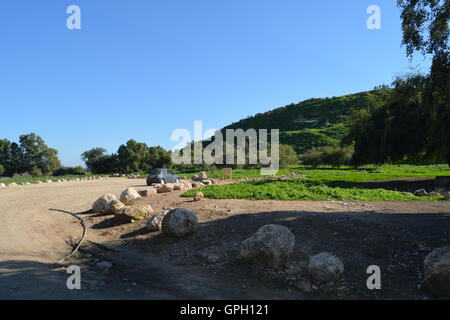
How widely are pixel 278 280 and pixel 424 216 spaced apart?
269 inches

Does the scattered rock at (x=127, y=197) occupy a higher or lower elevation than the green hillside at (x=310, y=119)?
lower

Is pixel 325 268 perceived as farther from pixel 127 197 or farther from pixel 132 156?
pixel 132 156

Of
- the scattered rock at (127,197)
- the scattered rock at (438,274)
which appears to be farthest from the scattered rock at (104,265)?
the scattered rock at (127,197)

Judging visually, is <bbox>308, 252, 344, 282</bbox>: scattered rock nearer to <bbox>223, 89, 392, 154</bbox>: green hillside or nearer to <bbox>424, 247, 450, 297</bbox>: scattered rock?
<bbox>424, 247, 450, 297</bbox>: scattered rock

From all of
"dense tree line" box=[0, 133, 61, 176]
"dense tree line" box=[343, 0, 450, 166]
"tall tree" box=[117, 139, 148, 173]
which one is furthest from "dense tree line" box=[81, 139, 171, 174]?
"dense tree line" box=[343, 0, 450, 166]

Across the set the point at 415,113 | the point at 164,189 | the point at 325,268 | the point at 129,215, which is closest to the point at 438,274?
the point at 325,268

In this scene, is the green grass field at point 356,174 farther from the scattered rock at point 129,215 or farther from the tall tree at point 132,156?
the tall tree at point 132,156

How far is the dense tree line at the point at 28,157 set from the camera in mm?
60344

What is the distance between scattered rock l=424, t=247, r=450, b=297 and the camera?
214 inches

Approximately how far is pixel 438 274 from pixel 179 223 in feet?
20.1

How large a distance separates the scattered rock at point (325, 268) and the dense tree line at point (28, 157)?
215 feet

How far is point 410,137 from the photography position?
24.8 metres

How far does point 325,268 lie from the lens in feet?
20.0

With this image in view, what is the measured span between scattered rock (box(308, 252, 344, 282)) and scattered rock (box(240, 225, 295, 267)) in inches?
26.4
